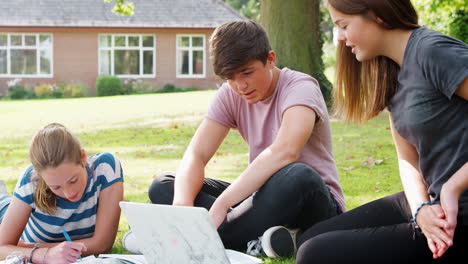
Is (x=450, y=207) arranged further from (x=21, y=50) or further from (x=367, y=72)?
(x=21, y=50)

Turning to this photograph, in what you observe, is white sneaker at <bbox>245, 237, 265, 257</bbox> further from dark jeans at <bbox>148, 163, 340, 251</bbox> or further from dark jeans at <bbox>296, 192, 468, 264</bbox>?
dark jeans at <bbox>296, 192, 468, 264</bbox>

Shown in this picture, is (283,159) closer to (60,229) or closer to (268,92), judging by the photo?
(268,92)

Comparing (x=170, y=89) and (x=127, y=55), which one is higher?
(x=127, y=55)

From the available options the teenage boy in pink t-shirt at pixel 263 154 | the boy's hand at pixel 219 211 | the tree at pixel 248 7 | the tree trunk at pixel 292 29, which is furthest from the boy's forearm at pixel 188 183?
the tree at pixel 248 7

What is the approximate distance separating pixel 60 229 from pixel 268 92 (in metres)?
1.36

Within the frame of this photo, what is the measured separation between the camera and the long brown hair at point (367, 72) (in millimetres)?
2740

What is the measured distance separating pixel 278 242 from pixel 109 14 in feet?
80.9

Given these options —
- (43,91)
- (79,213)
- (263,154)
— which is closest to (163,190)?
(79,213)

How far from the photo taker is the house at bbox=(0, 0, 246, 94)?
26656mm

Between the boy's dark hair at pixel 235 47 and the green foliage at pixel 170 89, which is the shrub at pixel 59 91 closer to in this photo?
the green foliage at pixel 170 89

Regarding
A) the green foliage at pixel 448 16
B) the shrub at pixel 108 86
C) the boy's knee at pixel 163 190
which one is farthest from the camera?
the shrub at pixel 108 86

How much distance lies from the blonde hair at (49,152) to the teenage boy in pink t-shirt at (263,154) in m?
0.64

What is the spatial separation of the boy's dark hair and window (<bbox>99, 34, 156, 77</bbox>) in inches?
956

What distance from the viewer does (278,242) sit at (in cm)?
353
